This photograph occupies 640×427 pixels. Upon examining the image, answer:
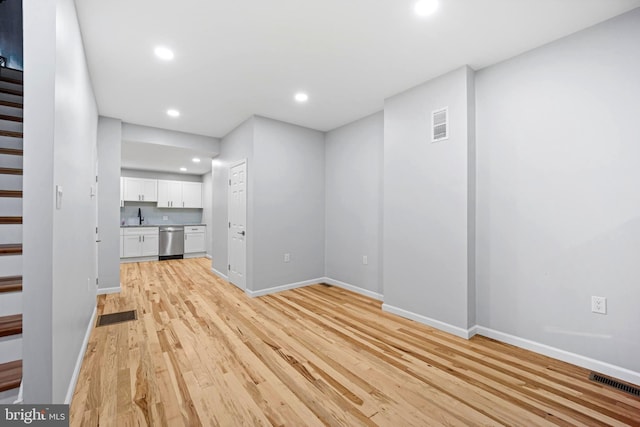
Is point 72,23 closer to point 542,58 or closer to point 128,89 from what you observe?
point 128,89

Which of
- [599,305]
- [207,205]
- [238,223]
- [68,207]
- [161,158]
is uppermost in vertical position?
[161,158]

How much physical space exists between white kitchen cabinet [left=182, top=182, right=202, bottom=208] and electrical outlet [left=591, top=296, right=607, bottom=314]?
853cm

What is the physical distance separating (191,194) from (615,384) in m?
8.78

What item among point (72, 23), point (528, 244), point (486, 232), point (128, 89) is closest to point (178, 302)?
point (128, 89)

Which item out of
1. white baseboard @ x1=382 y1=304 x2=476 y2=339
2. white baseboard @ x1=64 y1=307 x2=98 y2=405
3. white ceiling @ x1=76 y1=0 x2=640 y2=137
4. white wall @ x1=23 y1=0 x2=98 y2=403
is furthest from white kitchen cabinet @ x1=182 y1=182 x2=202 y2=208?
white wall @ x1=23 y1=0 x2=98 y2=403

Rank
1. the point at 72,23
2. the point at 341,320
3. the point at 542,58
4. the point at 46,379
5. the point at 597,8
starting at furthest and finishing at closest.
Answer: the point at 341,320, the point at 542,58, the point at 597,8, the point at 72,23, the point at 46,379

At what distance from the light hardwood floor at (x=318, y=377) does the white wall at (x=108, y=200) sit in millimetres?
1387

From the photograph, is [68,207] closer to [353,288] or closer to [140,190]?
[353,288]

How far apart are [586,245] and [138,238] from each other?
26.8 ft

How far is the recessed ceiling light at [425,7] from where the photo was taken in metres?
1.94

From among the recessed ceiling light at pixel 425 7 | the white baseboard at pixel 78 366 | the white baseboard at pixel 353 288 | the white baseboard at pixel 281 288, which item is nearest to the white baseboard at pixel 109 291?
the white baseboard at pixel 78 366

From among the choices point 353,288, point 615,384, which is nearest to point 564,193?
point 615,384

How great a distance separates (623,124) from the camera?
6.63 feet

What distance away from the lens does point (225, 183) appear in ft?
16.7
